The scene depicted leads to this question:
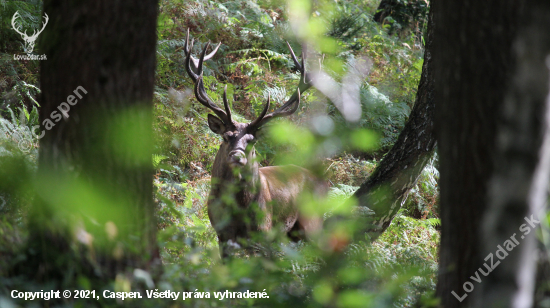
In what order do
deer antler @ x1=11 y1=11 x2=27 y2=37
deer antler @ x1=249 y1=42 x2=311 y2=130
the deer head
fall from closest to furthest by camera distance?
the deer head → deer antler @ x1=249 y1=42 x2=311 y2=130 → deer antler @ x1=11 y1=11 x2=27 y2=37

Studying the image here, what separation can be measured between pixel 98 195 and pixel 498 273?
185 centimetres

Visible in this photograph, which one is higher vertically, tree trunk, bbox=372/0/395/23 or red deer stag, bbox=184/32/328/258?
tree trunk, bbox=372/0/395/23

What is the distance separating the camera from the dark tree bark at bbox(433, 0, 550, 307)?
1.58 meters

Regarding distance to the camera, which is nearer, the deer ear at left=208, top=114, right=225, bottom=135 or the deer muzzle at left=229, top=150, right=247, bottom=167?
the deer muzzle at left=229, top=150, right=247, bottom=167

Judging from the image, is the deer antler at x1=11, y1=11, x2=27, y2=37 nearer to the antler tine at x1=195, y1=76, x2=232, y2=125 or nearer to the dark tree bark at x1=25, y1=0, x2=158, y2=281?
the antler tine at x1=195, y1=76, x2=232, y2=125

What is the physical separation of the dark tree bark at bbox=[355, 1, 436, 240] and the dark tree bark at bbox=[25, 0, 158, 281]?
3470 millimetres

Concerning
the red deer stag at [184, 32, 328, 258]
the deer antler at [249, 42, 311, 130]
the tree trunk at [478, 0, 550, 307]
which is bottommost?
the red deer stag at [184, 32, 328, 258]

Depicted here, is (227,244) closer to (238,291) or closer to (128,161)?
(238,291)

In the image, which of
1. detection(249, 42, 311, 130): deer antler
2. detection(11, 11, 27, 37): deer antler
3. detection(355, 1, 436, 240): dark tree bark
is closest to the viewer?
detection(355, 1, 436, 240): dark tree bark

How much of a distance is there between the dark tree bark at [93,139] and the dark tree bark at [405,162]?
3470 millimetres

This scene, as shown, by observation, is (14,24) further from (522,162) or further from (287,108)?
(522,162)

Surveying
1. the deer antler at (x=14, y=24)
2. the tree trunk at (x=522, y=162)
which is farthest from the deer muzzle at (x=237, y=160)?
the deer antler at (x=14, y=24)

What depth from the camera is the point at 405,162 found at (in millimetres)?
5359

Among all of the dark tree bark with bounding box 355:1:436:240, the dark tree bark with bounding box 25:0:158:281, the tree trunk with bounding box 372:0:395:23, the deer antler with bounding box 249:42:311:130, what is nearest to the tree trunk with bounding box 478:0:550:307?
the dark tree bark with bounding box 25:0:158:281
